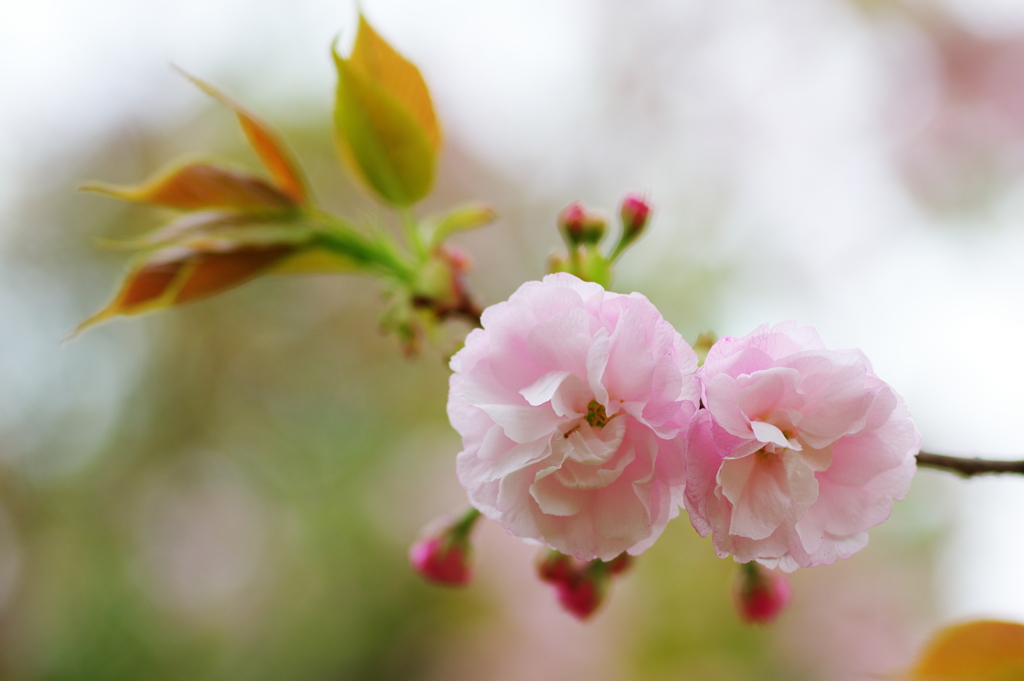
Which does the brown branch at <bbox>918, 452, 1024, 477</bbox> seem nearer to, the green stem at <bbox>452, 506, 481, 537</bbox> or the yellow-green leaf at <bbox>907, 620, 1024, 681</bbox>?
the yellow-green leaf at <bbox>907, 620, 1024, 681</bbox>

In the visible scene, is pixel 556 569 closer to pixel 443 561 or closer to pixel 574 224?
pixel 443 561

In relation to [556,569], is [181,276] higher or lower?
higher

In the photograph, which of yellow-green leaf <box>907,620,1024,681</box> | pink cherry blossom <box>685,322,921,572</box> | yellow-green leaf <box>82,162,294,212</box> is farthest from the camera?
yellow-green leaf <box>82,162,294,212</box>

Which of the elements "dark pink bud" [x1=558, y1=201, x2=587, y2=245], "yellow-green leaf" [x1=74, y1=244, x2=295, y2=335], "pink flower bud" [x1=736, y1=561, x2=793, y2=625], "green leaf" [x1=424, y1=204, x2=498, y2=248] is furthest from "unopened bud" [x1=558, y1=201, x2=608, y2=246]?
"pink flower bud" [x1=736, y1=561, x2=793, y2=625]

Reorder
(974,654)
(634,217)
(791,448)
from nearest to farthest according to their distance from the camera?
(791,448) < (974,654) < (634,217)

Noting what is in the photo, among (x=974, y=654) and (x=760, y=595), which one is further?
(x=760, y=595)

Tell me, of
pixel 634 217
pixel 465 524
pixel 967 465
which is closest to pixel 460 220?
pixel 634 217
